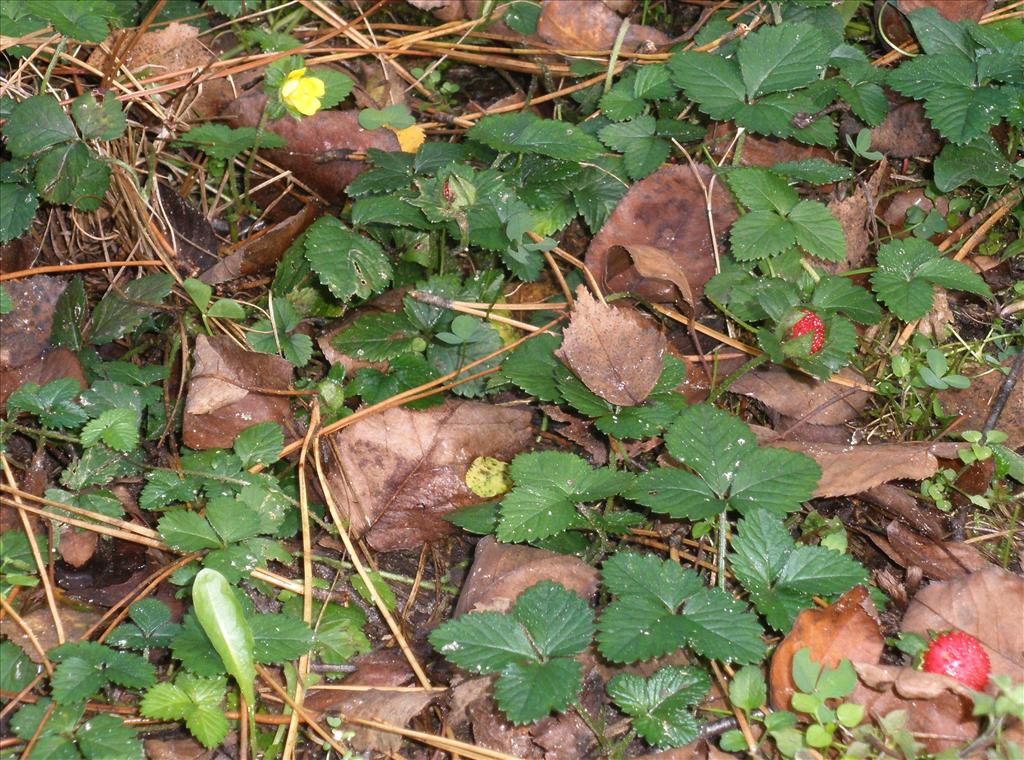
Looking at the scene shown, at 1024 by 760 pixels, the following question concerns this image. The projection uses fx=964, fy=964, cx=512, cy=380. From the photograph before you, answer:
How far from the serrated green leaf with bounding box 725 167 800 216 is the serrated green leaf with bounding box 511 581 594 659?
1.07 metres

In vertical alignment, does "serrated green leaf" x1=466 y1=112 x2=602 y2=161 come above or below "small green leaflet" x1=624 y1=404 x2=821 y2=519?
above

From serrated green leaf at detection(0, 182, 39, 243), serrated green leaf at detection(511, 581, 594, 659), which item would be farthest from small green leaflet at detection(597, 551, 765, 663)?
serrated green leaf at detection(0, 182, 39, 243)

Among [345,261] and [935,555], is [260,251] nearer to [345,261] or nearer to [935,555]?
[345,261]

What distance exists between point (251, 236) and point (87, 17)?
0.64 meters

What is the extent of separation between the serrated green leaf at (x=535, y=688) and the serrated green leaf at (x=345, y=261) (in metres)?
0.97

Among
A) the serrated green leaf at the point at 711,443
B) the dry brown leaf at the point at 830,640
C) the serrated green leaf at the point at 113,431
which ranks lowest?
the dry brown leaf at the point at 830,640

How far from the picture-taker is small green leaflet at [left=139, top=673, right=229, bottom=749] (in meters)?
1.65

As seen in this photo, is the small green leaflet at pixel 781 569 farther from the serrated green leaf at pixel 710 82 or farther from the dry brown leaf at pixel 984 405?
the serrated green leaf at pixel 710 82

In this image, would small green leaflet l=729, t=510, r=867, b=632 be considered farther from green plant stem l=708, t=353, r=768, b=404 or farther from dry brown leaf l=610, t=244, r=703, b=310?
dry brown leaf l=610, t=244, r=703, b=310

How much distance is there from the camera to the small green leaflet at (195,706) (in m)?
1.65

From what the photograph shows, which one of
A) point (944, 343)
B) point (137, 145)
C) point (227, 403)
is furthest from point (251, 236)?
point (944, 343)

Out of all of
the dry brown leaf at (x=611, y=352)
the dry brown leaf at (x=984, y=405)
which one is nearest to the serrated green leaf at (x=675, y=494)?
the dry brown leaf at (x=611, y=352)

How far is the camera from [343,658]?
6.03 ft

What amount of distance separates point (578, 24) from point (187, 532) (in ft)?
5.99
